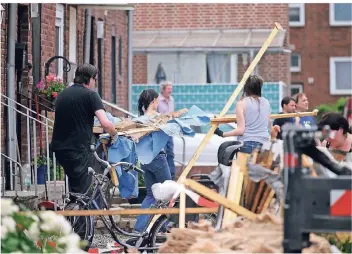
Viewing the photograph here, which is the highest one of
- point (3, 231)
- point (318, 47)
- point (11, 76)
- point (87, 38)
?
point (318, 47)

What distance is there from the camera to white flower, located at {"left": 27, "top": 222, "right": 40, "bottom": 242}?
785 cm

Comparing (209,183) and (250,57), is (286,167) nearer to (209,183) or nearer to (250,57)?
(209,183)

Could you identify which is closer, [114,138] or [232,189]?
[232,189]

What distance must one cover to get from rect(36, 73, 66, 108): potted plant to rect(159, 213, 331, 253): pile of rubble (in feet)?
28.4

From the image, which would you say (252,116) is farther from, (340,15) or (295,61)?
(340,15)

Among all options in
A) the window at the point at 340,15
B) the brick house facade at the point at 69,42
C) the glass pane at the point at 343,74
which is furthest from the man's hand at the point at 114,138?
the glass pane at the point at 343,74

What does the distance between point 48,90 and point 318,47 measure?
42912mm

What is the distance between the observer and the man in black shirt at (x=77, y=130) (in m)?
12.6

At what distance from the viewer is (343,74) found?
5916 centimetres

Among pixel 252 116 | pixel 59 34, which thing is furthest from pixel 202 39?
pixel 252 116

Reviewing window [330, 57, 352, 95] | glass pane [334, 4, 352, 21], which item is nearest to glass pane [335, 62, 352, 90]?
window [330, 57, 352, 95]

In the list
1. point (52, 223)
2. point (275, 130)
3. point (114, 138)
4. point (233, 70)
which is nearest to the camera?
point (52, 223)

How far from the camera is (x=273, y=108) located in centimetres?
3150

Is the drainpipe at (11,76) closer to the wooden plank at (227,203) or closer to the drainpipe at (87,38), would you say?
the drainpipe at (87,38)
